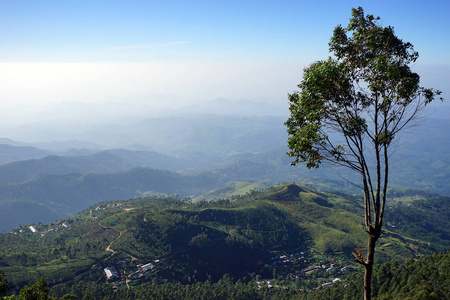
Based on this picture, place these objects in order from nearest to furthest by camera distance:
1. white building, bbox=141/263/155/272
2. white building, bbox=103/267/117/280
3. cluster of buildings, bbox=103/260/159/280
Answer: white building, bbox=103/267/117/280
cluster of buildings, bbox=103/260/159/280
white building, bbox=141/263/155/272

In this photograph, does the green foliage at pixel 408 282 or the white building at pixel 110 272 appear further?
the white building at pixel 110 272

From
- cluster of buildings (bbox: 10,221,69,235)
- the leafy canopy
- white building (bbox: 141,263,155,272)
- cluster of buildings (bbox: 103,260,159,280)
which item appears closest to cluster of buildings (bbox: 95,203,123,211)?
cluster of buildings (bbox: 10,221,69,235)

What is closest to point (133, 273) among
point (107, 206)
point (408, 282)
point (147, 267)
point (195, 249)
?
point (147, 267)

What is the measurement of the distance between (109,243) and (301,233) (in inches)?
3580

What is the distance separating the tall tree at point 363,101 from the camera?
12500 millimetres

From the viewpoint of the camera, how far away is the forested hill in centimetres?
9281

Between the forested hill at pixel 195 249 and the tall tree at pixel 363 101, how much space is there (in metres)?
78.8

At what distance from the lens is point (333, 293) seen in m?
64.0

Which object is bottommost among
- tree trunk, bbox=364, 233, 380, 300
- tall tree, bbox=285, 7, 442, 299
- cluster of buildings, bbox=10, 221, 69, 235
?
cluster of buildings, bbox=10, 221, 69, 235

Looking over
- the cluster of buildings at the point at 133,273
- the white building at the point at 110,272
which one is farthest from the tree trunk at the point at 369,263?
the white building at the point at 110,272

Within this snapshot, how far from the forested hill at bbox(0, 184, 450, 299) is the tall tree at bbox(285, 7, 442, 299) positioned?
78768 millimetres

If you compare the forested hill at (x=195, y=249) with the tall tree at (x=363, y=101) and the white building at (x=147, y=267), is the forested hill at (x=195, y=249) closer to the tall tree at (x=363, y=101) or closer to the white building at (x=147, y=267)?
the white building at (x=147, y=267)

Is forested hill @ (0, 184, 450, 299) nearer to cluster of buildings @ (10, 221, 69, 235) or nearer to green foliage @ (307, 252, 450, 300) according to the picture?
cluster of buildings @ (10, 221, 69, 235)

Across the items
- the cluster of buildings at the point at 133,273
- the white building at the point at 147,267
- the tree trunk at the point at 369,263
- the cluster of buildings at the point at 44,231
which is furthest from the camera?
the cluster of buildings at the point at 44,231
